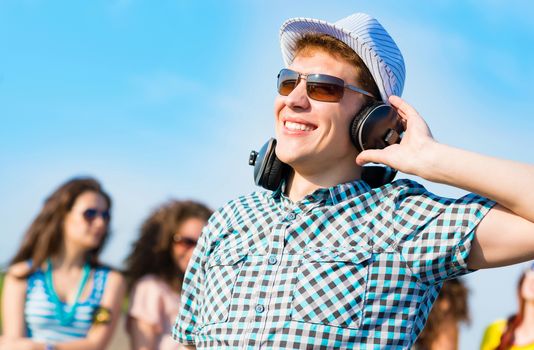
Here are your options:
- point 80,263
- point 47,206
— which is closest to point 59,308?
point 80,263

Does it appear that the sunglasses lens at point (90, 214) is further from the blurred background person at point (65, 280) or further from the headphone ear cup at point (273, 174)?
the headphone ear cup at point (273, 174)

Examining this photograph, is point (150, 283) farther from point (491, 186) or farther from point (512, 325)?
point (491, 186)

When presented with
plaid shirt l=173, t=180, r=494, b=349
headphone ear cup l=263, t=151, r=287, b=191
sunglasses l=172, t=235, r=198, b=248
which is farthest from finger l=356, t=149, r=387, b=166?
sunglasses l=172, t=235, r=198, b=248

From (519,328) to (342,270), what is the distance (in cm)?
485

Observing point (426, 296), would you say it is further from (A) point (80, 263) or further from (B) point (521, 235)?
(A) point (80, 263)

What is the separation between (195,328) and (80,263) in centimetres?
416

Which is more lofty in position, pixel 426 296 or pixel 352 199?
pixel 352 199

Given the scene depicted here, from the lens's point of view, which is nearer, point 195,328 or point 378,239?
point 378,239

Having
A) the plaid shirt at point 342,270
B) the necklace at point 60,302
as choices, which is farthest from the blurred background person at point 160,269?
the plaid shirt at point 342,270

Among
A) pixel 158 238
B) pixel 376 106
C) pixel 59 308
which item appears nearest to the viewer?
pixel 376 106

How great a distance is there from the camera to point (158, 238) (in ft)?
25.5

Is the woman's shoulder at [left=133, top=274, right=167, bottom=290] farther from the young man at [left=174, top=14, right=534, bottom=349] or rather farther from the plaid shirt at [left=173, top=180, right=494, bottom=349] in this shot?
the plaid shirt at [left=173, top=180, right=494, bottom=349]

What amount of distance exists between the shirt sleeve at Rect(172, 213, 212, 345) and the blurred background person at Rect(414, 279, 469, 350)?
5.28m

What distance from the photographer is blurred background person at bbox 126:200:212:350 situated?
7285mm
